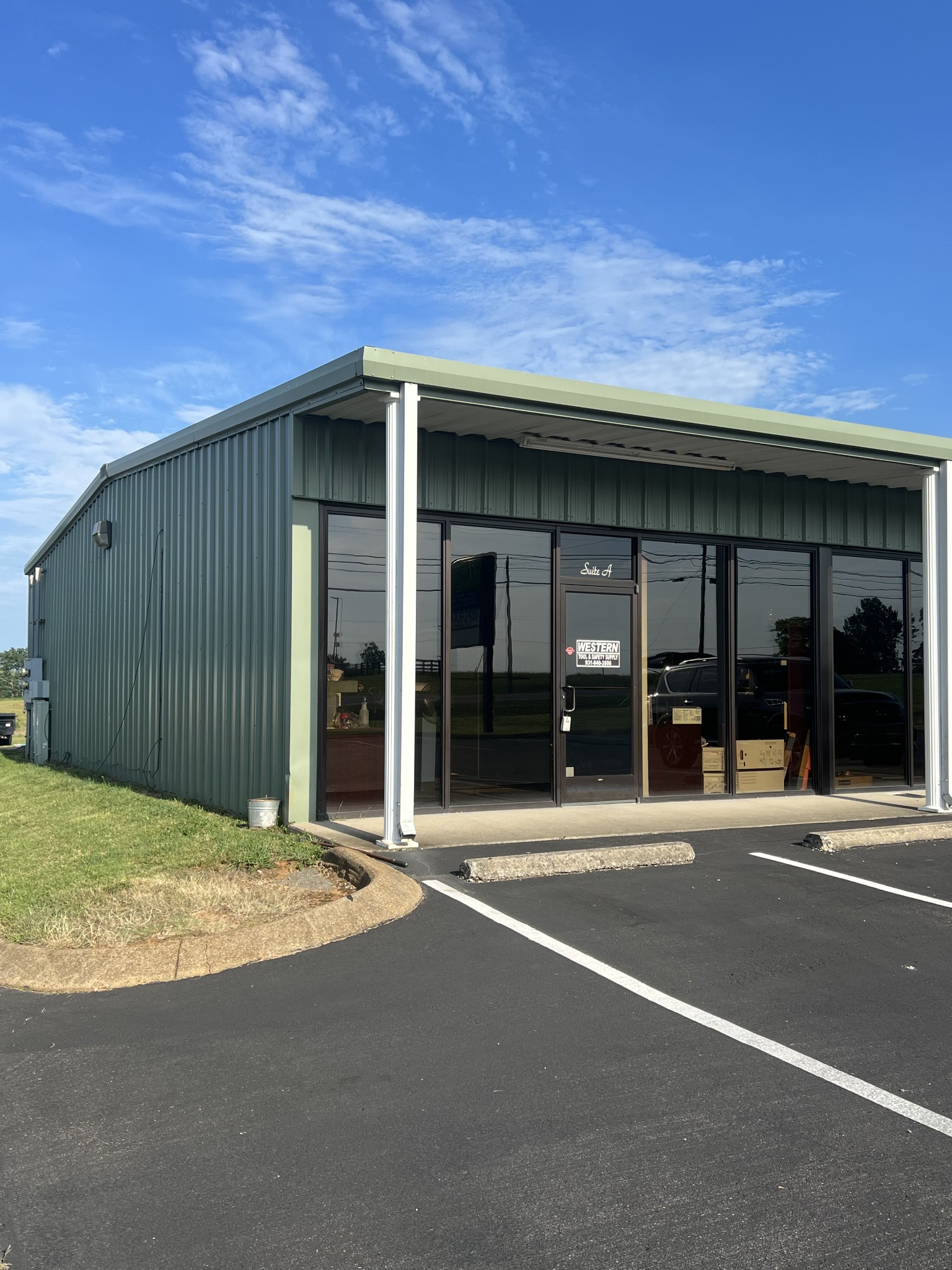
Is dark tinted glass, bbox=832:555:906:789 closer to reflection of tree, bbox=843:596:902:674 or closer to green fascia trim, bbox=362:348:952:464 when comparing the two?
reflection of tree, bbox=843:596:902:674

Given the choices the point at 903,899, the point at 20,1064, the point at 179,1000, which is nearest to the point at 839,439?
the point at 903,899

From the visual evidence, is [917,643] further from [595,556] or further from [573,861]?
[573,861]

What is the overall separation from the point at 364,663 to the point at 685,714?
391 cm

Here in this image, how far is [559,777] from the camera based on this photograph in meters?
11.0

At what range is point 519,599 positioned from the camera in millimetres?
10820

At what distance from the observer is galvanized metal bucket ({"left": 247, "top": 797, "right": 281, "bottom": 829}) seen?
940 cm

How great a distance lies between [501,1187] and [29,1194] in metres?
1.44

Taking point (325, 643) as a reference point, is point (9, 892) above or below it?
below

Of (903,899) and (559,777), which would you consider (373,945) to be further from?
(559,777)

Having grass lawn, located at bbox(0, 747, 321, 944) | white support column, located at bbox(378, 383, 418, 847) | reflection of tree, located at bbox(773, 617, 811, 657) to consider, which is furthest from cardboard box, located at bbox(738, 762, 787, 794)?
grass lawn, located at bbox(0, 747, 321, 944)

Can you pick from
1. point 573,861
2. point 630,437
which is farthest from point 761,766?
point 573,861

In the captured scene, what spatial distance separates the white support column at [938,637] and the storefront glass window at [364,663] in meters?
4.95

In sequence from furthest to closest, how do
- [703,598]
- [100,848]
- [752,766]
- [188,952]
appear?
[752,766]
[703,598]
[100,848]
[188,952]

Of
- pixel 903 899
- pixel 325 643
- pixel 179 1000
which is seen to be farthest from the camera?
pixel 325 643
